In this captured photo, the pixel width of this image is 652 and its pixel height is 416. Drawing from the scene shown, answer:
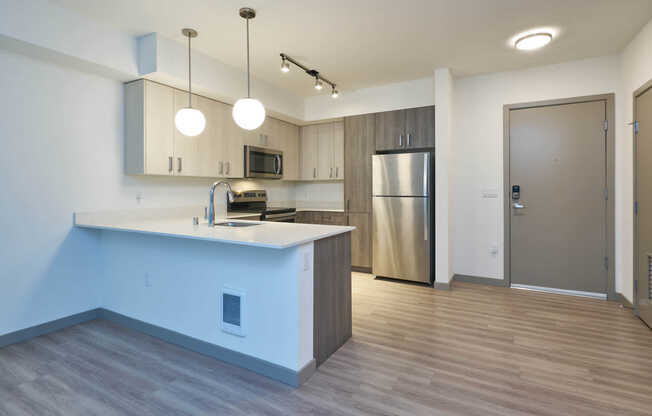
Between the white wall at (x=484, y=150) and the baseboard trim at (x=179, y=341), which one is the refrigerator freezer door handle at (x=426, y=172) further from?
the baseboard trim at (x=179, y=341)

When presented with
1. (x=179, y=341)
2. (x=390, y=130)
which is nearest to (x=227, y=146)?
(x=390, y=130)

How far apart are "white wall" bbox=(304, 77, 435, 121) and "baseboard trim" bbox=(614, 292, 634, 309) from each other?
298 centimetres

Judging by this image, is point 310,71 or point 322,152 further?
point 322,152

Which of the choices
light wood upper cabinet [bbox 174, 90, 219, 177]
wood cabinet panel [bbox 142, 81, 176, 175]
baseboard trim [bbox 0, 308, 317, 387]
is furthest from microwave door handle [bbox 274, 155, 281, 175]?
baseboard trim [bbox 0, 308, 317, 387]

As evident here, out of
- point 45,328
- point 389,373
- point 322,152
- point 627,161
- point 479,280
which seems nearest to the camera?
point 389,373

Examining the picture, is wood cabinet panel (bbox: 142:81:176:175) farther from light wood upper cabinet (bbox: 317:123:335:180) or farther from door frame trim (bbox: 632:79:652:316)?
door frame trim (bbox: 632:79:652:316)

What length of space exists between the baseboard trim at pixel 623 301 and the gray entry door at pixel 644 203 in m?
0.25

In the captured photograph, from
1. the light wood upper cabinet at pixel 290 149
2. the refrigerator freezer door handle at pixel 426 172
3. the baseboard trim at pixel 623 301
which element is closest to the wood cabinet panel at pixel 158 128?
the light wood upper cabinet at pixel 290 149

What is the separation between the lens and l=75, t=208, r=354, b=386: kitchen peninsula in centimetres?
205

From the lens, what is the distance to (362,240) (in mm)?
4789

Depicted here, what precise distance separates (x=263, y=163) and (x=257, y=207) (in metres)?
0.63

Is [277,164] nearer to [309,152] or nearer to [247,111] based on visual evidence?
[309,152]

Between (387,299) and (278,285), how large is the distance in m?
1.94

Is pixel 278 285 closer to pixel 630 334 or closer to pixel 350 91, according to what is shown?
pixel 630 334
